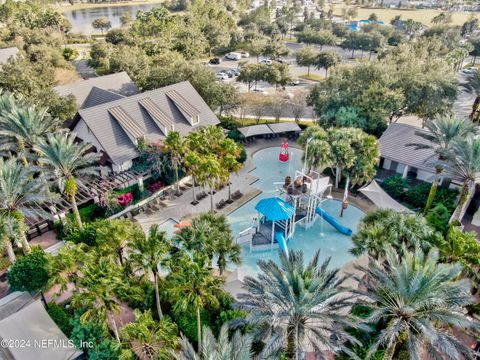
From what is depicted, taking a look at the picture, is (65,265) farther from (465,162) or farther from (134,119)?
(465,162)

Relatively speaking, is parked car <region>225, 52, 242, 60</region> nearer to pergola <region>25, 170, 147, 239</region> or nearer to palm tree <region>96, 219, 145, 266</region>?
pergola <region>25, 170, 147, 239</region>

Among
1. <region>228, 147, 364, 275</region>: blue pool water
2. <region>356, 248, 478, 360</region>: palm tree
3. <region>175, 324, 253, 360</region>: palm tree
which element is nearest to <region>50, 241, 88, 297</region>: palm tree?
<region>175, 324, 253, 360</region>: palm tree

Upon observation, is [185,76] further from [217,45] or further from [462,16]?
[462,16]

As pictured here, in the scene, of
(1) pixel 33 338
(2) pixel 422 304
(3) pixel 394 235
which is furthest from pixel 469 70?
(1) pixel 33 338

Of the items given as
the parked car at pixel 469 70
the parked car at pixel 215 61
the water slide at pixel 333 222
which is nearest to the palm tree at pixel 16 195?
the water slide at pixel 333 222

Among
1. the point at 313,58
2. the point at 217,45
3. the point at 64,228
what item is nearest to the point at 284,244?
the point at 64,228

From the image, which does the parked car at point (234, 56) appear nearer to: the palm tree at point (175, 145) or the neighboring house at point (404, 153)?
the neighboring house at point (404, 153)
